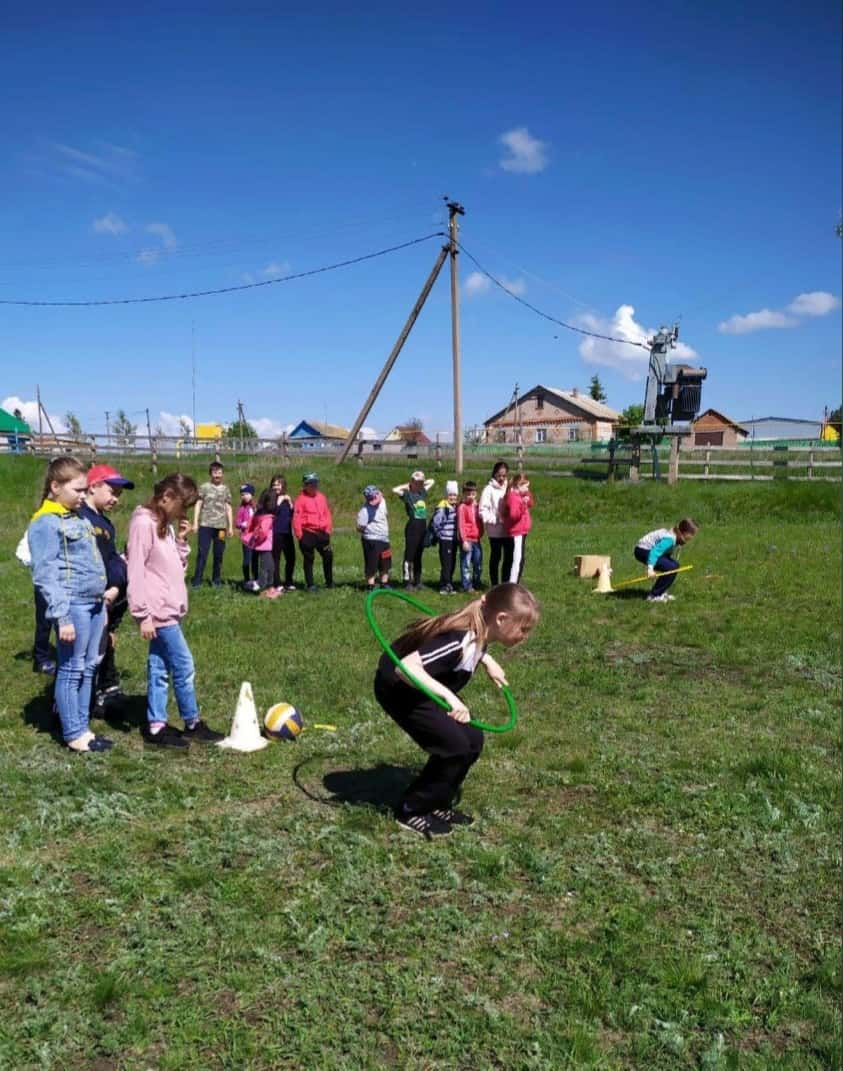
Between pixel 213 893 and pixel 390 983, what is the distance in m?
1.15

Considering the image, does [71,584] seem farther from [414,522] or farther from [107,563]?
[414,522]

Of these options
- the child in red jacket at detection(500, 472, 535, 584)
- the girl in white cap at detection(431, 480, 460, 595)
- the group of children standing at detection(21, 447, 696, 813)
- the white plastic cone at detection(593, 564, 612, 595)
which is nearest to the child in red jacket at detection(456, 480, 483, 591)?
the girl in white cap at detection(431, 480, 460, 595)

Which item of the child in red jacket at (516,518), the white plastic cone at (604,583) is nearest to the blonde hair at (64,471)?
the child in red jacket at (516,518)

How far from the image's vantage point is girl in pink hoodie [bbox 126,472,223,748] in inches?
237

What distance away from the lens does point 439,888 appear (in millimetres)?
4305

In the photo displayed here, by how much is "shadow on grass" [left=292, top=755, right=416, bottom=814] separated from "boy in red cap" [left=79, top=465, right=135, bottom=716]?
230 cm

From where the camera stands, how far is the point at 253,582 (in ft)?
44.8

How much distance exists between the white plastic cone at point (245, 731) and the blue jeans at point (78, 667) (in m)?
1.09

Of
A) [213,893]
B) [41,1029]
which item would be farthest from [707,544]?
[41,1029]

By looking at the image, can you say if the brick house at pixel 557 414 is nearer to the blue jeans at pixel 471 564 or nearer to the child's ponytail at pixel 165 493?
the blue jeans at pixel 471 564

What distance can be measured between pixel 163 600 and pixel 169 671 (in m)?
0.75

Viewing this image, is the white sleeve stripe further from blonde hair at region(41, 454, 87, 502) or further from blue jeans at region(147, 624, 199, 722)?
blonde hair at region(41, 454, 87, 502)

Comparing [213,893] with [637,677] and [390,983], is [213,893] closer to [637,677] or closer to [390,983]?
[390,983]

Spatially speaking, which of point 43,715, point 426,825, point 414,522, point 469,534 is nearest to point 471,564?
point 469,534
